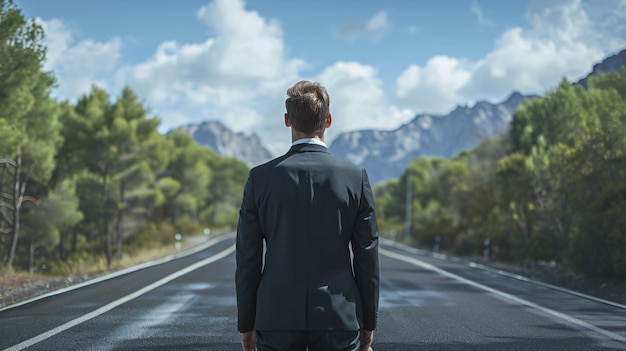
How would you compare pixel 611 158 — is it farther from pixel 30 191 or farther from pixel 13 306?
pixel 30 191

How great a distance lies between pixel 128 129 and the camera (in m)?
50.6

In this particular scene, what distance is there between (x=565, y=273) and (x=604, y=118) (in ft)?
16.1

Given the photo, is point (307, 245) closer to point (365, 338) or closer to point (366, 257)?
point (366, 257)

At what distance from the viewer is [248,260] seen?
3.27 metres

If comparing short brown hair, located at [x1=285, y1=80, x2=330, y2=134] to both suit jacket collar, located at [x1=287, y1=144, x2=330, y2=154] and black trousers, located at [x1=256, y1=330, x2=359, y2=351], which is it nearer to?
suit jacket collar, located at [x1=287, y1=144, x2=330, y2=154]

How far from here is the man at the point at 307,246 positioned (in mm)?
3168

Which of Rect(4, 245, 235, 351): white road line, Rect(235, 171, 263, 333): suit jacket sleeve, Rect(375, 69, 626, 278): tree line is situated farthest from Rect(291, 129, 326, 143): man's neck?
Rect(375, 69, 626, 278): tree line

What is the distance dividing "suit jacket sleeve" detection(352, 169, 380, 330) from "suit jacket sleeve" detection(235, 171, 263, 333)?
1.51 feet

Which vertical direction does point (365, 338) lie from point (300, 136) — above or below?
below

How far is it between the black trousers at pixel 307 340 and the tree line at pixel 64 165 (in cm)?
1919

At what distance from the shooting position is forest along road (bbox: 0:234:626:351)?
24.2 feet

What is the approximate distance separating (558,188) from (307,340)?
20825 mm

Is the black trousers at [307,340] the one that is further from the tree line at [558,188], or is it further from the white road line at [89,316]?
the tree line at [558,188]

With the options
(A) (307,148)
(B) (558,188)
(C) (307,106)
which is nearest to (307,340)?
(A) (307,148)
